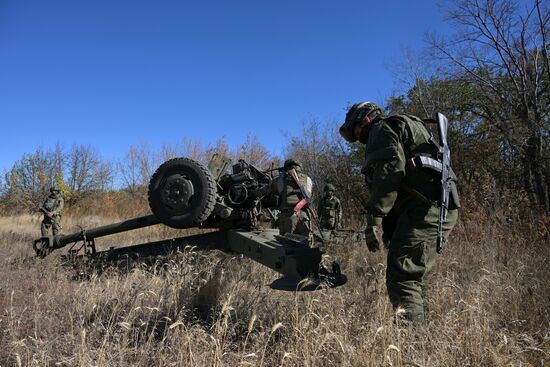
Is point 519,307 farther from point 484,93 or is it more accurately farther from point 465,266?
point 484,93

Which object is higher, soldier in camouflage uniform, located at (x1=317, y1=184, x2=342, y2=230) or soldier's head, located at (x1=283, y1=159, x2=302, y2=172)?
soldier's head, located at (x1=283, y1=159, x2=302, y2=172)

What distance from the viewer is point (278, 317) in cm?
334

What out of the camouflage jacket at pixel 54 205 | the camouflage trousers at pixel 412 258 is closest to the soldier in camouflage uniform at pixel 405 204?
the camouflage trousers at pixel 412 258

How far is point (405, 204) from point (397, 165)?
0.33 m

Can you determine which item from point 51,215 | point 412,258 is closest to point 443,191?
point 412,258

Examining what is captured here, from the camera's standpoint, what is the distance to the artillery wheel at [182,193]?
16.7ft

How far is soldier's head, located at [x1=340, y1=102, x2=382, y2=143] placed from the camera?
3.31 meters

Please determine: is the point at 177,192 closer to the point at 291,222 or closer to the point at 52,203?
the point at 291,222

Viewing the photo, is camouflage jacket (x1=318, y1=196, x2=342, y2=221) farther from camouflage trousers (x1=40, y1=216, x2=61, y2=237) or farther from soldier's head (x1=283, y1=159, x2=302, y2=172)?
camouflage trousers (x1=40, y1=216, x2=61, y2=237)

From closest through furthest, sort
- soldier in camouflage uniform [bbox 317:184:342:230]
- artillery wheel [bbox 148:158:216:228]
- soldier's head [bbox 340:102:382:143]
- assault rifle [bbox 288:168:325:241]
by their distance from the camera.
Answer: soldier's head [bbox 340:102:382:143]
artillery wheel [bbox 148:158:216:228]
assault rifle [bbox 288:168:325:241]
soldier in camouflage uniform [bbox 317:184:342:230]

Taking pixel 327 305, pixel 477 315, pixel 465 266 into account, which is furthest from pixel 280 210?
pixel 477 315

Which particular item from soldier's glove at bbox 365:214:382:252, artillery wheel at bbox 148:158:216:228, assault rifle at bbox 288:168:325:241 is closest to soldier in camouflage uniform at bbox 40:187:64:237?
artillery wheel at bbox 148:158:216:228

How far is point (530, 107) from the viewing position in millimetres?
8906

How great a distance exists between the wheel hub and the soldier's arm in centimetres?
275
